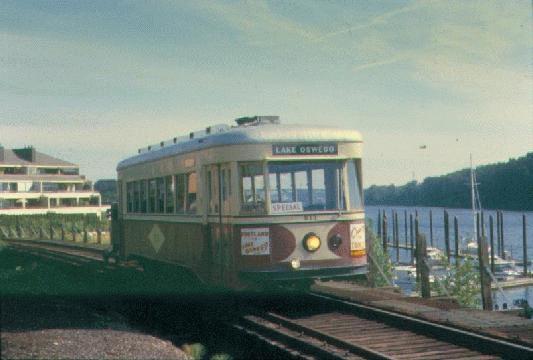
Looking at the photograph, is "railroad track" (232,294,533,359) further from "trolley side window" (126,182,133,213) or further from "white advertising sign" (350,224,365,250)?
"trolley side window" (126,182,133,213)

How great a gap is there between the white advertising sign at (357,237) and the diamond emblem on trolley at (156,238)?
4.98 m

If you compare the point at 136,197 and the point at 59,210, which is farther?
the point at 59,210

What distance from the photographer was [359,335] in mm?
11117

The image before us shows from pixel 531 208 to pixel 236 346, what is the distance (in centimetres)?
16994

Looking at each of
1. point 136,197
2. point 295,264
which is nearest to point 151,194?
point 136,197

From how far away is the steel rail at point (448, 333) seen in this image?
9086 mm

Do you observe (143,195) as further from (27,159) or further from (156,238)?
(27,159)

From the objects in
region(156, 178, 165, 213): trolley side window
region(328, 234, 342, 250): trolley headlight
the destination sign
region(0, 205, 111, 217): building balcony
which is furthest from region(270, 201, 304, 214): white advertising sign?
region(0, 205, 111, 217): building balcony

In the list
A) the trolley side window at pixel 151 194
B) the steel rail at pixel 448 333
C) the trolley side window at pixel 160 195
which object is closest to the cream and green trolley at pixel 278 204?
the steel rail at pixel 448 333

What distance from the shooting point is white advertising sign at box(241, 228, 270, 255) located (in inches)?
512

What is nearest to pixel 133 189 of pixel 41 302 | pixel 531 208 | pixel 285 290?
pixel 41 302

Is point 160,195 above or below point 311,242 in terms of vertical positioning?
above

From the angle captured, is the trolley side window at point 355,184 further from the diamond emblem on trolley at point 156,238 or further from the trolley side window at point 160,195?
the diamond emblem on trolley at point 156,238

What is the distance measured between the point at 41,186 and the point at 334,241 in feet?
312
